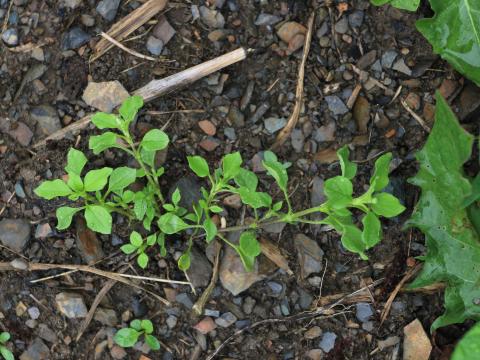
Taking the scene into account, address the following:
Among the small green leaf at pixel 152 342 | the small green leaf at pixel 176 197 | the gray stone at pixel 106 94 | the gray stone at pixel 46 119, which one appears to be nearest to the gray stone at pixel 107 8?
the gray stone at pixel 106 94

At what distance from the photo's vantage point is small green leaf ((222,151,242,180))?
7.93 feet

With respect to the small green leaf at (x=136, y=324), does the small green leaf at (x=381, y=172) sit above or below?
above

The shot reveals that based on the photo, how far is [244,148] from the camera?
9.41 feet

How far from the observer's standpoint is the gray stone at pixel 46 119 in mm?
2885

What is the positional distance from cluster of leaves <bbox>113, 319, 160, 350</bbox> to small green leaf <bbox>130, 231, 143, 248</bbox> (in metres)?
0.39

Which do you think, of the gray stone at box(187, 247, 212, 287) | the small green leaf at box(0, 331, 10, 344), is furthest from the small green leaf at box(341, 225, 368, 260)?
the small green leaf at box(0, 331, 10, 344)

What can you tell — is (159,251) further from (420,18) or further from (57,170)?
(420,18)

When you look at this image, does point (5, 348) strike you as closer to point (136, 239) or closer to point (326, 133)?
point (136, 239)

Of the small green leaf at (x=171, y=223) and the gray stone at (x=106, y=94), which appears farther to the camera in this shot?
the gray stone at (x=106, y=94)

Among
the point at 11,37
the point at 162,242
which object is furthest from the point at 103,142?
the point at 11,37

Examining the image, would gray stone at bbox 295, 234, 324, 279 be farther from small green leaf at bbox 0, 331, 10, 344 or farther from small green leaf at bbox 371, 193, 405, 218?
small green leaf at bbox 0, 331, 10, 344

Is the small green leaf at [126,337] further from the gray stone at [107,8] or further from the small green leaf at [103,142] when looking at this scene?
the gray stone at [107,8]

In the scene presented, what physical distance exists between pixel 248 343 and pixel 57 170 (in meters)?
1.14

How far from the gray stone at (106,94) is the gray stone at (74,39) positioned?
0.19 meters
